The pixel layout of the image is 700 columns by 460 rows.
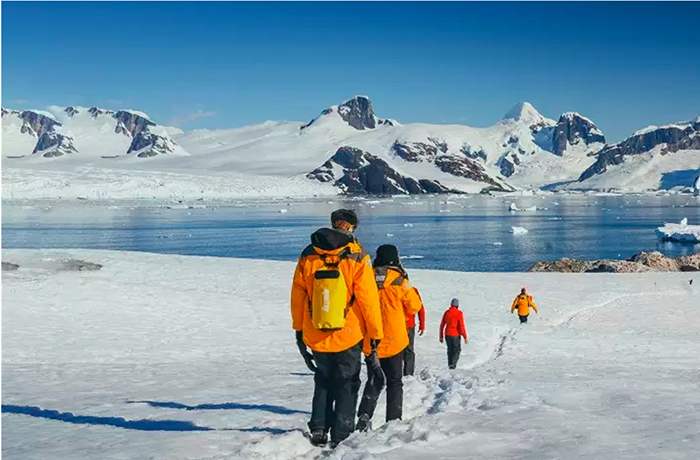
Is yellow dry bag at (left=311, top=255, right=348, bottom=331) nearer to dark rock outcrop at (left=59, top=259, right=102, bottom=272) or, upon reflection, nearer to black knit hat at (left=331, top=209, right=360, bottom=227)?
black knit hat at (left=331, top=209, right=360, bottom=227)

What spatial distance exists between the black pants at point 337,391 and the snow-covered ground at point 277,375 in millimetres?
186

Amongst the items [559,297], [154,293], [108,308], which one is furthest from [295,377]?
[559,297]

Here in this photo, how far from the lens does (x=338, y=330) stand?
19.9 ft

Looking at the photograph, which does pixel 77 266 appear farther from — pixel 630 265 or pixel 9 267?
pixel 630 265

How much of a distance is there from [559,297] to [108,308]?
1521 centimetres

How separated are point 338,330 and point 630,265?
31274 millimetres

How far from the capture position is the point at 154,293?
21.3 metres

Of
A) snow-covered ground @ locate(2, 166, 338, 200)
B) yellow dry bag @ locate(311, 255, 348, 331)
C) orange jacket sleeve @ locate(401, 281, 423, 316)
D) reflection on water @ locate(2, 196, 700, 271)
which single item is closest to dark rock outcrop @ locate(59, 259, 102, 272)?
orange jacket sleeve @ locate(401, 281, 423, 316)

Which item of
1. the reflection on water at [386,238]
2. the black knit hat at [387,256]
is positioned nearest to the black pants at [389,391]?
the black knit hat at [387,256]

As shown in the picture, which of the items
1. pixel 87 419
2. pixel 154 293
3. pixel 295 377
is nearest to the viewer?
pixel 87 419

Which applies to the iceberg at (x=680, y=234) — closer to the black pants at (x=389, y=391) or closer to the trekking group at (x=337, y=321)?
the black pants at (x=389, y=391)

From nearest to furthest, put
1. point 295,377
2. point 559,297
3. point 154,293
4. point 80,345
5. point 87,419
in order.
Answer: point 87,419 < point 295,377 < point 80,345 < point 154,293 < point 559,297

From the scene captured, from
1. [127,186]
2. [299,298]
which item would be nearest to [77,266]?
[299,298]

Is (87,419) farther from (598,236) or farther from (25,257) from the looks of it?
(598,236)
